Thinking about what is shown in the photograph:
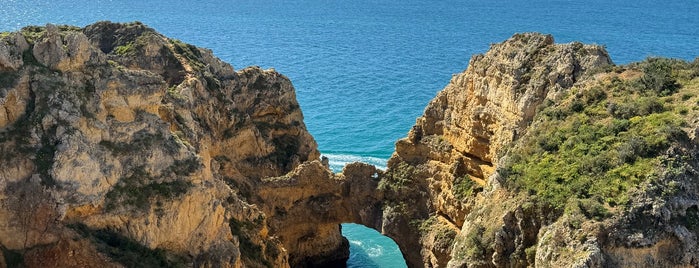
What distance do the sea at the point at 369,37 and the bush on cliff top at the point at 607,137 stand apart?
1888cm

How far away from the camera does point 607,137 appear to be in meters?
25.3

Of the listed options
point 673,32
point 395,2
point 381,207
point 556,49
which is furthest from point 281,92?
point 395,2

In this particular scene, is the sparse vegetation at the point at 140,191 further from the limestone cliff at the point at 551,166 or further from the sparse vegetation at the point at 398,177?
the sparse vegetation at the point at 398,177

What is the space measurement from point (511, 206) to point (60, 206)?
1440cm

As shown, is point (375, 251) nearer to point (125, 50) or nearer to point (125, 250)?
point (125, 50)

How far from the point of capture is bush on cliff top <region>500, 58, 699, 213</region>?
904 inches

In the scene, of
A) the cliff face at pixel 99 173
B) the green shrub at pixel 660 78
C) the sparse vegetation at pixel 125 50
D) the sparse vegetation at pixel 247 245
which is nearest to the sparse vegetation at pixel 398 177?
the cliff face at pixel 99 173

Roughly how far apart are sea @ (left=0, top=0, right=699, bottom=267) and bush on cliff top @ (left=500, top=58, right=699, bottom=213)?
62.0ft

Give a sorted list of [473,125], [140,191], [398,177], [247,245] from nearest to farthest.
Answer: [140,191]
[247,245]
[473,125]
[398,177]

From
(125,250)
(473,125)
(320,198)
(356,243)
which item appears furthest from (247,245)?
(356,243)

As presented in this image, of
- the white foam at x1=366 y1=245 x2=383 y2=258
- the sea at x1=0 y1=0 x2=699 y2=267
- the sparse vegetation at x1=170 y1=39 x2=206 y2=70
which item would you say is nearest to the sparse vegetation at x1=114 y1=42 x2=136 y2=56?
the sparse vegetation at x1=170 y1=39 x2=206 y2=70

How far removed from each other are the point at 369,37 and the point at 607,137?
86029 millimetres

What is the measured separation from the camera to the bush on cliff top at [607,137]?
22969 mm

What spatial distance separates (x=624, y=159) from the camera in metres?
23.4
